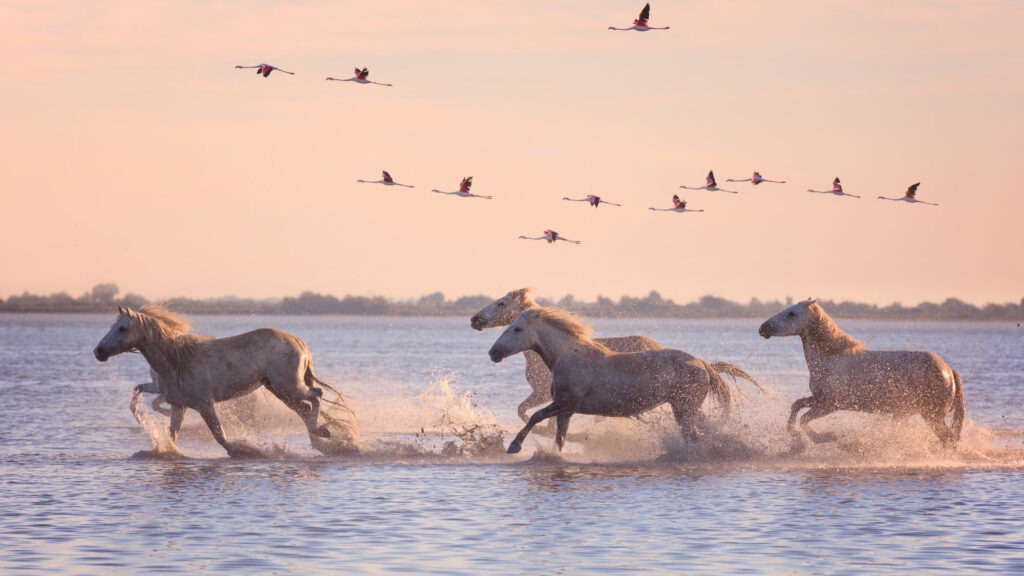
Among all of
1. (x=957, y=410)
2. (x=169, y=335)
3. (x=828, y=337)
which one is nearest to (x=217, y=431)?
(x=169, y=335)

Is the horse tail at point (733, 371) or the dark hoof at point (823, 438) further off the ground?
the horse tail at point (733, 371)

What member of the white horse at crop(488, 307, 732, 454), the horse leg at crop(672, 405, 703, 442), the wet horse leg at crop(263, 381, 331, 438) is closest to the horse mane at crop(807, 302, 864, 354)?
the white horse at crop(488, 307, 732, 454)

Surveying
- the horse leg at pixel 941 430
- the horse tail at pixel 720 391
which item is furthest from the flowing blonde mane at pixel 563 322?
the horse leg at pixel 941 430

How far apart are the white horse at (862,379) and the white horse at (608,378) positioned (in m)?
1.21

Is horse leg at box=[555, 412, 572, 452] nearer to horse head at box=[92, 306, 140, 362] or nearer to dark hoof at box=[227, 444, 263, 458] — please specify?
dark hoof at box=[227, 444, 263, 458]

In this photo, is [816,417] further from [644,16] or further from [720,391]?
[644,16]

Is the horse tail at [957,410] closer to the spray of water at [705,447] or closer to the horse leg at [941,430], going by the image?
the horse leg at [941,430]

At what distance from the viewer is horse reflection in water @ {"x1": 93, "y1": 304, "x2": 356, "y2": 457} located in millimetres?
18297

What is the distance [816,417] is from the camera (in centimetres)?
1872

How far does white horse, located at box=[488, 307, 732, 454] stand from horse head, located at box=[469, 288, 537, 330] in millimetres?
1580

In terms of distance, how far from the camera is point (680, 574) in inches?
443

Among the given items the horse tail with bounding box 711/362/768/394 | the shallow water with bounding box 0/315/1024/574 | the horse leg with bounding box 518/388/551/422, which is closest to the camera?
the shallow water with bounding box 0/315/1024/574

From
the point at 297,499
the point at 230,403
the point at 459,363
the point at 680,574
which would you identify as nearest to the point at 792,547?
the point at 680,574

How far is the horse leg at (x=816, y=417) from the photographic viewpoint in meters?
18.6
